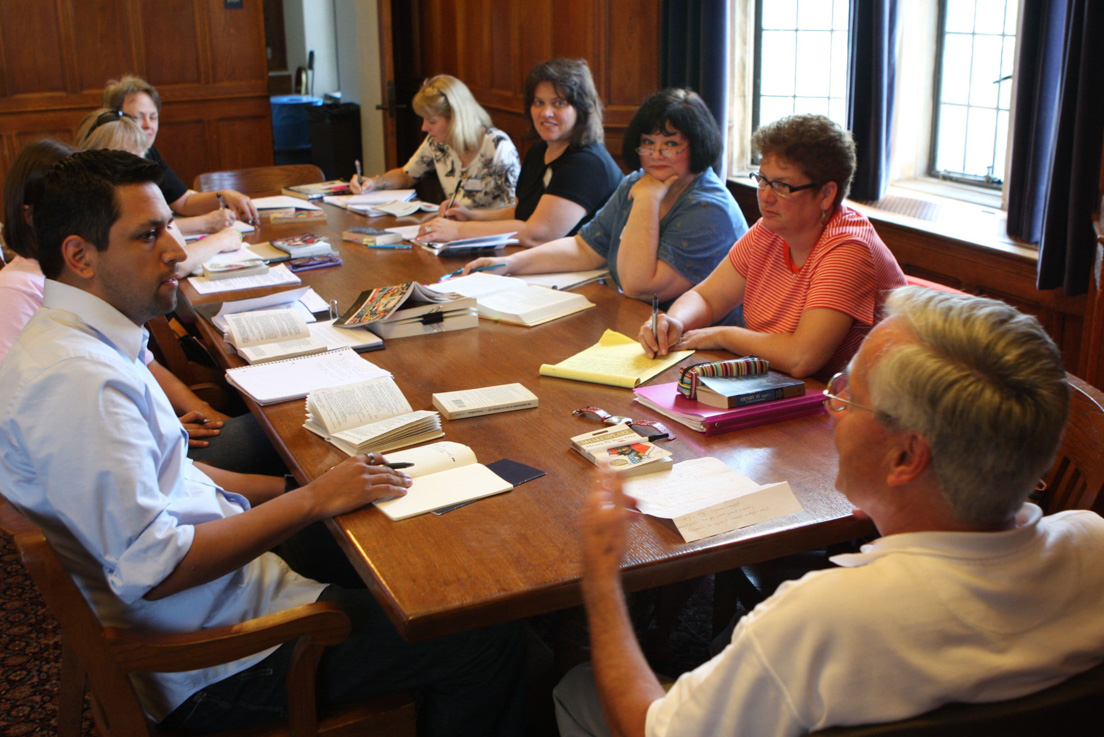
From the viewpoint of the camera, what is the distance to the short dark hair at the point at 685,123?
2.72m

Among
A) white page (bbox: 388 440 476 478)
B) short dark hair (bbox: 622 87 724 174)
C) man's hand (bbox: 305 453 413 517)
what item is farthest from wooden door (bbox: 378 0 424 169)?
man's hand (bbox: 305 453 413 517)

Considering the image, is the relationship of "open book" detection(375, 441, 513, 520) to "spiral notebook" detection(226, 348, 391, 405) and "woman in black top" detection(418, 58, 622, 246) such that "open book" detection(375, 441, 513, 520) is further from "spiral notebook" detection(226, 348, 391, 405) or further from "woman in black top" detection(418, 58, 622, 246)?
"woman in black top" detection(418, 58, 622, 246)

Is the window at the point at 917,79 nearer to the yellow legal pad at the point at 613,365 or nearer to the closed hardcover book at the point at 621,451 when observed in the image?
the yellow legal pad at the point at 613,365

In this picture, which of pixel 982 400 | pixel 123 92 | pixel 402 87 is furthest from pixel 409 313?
pixel 402 87

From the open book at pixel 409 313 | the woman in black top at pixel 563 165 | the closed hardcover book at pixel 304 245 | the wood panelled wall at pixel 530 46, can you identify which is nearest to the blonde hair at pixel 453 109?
the wood panelled wall at pixel 530 46

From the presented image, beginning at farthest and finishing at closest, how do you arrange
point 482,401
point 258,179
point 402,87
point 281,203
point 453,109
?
point 402,87, point 258,179, point 281,203, point 453,109, point 482,401

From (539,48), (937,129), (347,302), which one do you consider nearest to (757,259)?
(347,302)

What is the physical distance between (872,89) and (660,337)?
6.93ft

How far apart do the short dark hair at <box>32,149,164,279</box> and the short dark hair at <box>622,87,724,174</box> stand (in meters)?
1.58

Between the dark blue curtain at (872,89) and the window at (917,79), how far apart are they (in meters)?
0.10

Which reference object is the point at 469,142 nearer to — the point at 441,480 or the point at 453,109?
the point at 453,109

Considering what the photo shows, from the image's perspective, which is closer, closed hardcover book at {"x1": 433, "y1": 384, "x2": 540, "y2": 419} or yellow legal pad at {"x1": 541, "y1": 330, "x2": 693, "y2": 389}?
closed hardcover book at {"x1": 433, "y1": 384, "x2": 540, "y2": 419}

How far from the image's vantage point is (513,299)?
2682 millimetres

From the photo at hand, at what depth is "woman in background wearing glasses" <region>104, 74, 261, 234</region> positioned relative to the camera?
3738 mm
